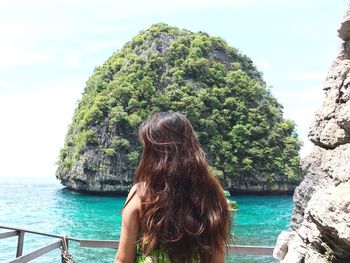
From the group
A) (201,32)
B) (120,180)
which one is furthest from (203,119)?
(201,32)

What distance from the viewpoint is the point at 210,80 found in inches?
2296

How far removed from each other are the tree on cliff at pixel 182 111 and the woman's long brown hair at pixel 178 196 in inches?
1802

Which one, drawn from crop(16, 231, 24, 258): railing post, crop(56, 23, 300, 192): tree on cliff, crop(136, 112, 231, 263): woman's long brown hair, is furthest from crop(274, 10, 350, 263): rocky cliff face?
crop(56, 23, 300, 192): tree on cliff

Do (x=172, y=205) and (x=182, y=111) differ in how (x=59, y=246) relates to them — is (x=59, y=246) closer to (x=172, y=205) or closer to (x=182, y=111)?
(x=172, y=205)

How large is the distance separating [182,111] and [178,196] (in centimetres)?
5109

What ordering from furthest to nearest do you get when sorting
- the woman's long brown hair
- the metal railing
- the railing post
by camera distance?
the railing post → the metal railing → the woman's long brown hair

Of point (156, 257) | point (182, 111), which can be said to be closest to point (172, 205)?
point (156, 257)

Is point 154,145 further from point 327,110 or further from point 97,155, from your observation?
point 97,155

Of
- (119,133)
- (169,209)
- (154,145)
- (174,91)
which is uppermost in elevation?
(174,91)

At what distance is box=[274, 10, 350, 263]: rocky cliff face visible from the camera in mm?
2426

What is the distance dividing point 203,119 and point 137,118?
813cm

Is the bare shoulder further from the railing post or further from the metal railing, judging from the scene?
the railing post

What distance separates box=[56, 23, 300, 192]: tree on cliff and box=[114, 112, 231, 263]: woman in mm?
45777

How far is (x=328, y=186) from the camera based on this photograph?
2.94 m
